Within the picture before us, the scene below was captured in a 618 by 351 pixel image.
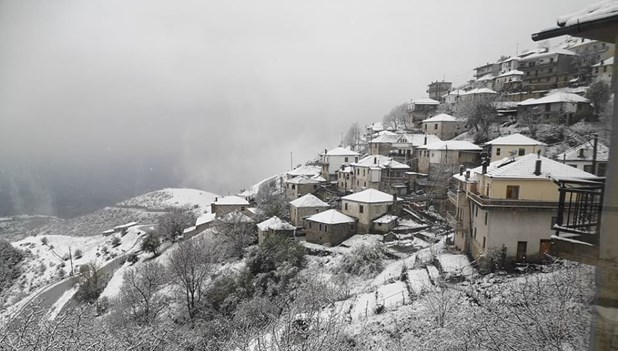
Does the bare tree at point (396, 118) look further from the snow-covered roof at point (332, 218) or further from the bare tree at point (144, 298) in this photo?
the bare tree at point (144, 298)

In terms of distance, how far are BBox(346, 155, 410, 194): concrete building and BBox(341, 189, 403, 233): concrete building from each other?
5.42m

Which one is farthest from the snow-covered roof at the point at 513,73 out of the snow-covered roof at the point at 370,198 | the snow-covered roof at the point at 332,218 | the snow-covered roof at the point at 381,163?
the snow-covered roof at the point at 332,218

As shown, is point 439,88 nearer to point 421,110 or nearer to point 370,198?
point 421,110

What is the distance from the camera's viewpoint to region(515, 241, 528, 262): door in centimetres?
1600

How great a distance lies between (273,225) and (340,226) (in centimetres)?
659

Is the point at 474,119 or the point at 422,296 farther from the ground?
the point at 474,119

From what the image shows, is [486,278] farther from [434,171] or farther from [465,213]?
[434,171]

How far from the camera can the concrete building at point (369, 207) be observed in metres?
29.7

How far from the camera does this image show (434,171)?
38.2 m

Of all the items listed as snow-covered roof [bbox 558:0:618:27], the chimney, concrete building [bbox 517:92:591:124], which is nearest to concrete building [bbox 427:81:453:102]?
concrete building [bbox 517:92:591:124]

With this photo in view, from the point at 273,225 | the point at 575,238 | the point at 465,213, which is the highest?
the point at 575,238

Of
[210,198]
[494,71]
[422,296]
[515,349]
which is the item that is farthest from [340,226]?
[210,198]

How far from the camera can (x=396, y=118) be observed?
6725cm

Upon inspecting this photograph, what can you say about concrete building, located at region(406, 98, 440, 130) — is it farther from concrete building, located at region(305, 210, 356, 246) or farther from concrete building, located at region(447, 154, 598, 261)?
concrete building, located at region(447, 154, 598, 261)
